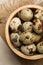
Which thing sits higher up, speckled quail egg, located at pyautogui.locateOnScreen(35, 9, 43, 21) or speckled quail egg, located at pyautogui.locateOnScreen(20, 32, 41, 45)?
speckled quail egg, located at pyautogui.locateOnScreen(35, 9, 43, 21)

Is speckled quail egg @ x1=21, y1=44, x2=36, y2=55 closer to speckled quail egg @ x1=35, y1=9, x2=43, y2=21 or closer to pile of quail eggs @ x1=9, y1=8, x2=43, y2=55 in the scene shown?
pile of quail eggs @ x1=9, y1=8, x2=43, y2=55

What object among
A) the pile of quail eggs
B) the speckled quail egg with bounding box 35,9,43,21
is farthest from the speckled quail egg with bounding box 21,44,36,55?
the speckled quail egg with bounding box 35,9,43,21

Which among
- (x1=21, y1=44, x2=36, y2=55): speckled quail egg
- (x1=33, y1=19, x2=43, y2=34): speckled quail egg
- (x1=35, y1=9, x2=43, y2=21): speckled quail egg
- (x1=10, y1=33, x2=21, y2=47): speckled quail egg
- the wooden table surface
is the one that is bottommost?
the wooden table surface

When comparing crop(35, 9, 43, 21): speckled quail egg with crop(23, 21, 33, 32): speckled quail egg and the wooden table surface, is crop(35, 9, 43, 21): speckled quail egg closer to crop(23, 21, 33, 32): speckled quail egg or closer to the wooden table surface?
crop(23, 21, 33, 32): speckled quail egg

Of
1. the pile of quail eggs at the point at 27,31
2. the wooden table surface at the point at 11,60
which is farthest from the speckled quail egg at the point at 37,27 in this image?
the wooden table surface at the point at 11,60

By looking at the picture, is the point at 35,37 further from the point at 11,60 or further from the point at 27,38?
the point at 11,60

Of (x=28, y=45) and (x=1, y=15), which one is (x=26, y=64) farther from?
(x=1, y=15)

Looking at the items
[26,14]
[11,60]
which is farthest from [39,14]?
[11,60]

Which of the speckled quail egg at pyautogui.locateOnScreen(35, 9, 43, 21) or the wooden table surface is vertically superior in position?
the speckled quail egg at pyautogui.locateOnScreen(35, 9, 43, 21)

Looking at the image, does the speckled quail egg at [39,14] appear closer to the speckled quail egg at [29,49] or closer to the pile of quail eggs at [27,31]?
the pile of quail eggs at [27,31]
